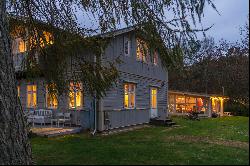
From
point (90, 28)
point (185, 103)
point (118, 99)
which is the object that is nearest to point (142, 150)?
point (90, 28)

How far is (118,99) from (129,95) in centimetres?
157

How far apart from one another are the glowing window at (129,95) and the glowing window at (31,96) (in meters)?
5.39

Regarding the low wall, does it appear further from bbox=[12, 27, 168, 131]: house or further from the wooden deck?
the wooden deck

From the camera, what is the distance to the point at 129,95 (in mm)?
21562

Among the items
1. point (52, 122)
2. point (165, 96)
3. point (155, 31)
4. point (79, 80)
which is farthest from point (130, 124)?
point (155, 31)

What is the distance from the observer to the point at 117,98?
20031 millimetres

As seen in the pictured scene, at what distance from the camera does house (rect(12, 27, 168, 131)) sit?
18.4m

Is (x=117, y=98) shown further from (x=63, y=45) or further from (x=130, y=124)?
(x=63, y=45)

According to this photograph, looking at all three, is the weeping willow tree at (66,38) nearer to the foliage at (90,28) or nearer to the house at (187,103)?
the foliage at (90,28)

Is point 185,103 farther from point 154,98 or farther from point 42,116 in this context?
point 42,116

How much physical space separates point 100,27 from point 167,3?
6.17 feet

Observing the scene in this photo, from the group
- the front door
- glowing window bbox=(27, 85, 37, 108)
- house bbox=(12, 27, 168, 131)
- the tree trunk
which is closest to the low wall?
house bbox=(12, 27, 168, 131)

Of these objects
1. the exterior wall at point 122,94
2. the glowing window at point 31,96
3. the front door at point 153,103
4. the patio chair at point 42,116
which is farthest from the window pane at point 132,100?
the glowing window at point 31,96

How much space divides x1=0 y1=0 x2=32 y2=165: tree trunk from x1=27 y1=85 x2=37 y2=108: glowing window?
58.1 feet
